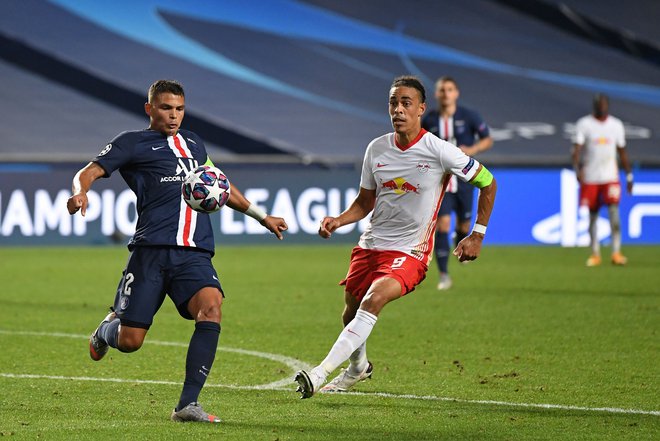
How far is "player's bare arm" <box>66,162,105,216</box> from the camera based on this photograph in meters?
5.64

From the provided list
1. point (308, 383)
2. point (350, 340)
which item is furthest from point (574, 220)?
point (308, 383)

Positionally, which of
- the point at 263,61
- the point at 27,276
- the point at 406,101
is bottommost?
the point at 27,276

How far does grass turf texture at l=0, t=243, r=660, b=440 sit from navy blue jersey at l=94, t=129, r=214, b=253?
0.84 m

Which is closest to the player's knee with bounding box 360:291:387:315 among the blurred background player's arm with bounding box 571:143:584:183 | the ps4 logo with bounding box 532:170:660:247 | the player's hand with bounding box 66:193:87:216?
the player's hand with bounding box 66:193:87:216

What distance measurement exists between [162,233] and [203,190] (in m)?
A: 0.33

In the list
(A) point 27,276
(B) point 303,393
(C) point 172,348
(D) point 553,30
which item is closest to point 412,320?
(C) point 172,348

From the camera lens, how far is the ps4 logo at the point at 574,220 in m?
19.0

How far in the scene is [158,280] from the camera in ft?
19.7

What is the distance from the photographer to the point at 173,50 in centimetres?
2616

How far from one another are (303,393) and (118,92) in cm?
1944

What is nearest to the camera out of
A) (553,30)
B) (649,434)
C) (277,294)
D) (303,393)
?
(649,434)

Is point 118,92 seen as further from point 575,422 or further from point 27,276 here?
point 575,422

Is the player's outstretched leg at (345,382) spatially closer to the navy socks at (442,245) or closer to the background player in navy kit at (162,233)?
the background player in navy kit at (162,233)

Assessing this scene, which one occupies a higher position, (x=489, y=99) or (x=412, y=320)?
(x=489, y=99)
